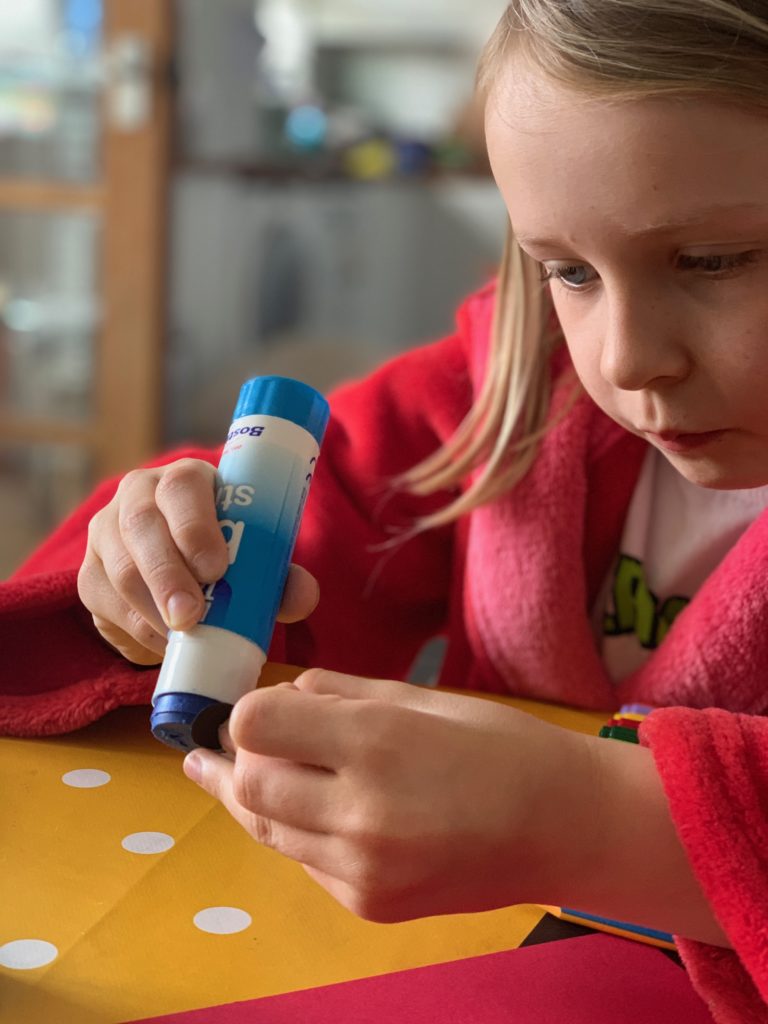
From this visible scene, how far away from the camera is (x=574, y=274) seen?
1.81 feet

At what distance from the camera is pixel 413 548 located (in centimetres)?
85

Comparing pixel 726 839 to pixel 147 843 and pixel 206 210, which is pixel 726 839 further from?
pixel 206 210

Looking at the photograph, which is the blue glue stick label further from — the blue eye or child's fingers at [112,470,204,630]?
the blue eye

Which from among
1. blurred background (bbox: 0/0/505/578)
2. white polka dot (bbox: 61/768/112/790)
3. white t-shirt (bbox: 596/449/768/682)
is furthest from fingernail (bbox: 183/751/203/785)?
blurred background (bbox: 0/0/505/578)

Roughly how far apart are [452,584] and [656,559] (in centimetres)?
15

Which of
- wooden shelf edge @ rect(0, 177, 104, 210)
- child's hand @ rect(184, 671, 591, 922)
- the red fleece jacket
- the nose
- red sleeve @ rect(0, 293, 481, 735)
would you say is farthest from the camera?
wooden shelf edge @ rect(0, 177, 104, 210)

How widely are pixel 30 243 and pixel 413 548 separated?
1833 mm

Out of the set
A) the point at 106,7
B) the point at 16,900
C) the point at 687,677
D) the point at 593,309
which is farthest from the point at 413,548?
the point at 106,7

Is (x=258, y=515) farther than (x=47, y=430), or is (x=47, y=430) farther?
(x=47, y=430)

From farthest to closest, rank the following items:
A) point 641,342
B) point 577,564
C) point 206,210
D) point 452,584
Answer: point 206,210
point 452,584
point 577,564
point 641,342

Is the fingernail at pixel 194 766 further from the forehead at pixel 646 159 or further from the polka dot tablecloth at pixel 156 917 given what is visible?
the forehead at pixel 646 159

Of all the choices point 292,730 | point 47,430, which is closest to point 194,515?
point 292,730

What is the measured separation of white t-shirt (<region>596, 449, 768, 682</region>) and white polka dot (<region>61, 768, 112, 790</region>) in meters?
0.36

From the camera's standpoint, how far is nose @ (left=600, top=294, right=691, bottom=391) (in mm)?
505
